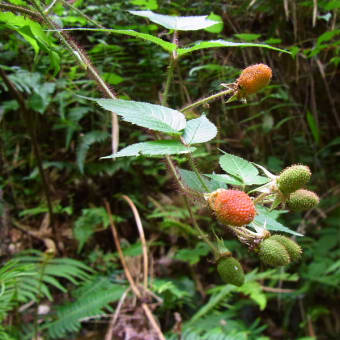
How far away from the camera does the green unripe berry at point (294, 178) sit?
1.45 ft

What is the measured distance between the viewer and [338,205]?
1.90m

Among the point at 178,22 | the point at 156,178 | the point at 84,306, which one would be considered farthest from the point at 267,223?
the point at 156,178

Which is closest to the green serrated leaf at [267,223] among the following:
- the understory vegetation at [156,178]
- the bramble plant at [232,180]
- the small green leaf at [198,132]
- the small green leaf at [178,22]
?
the bramble plant at [232,180]

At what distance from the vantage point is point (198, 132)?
1.63 ft

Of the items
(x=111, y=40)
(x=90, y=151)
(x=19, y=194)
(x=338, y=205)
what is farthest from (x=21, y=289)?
(x=338, y=205)

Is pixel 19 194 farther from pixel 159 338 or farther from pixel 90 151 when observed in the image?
pixel 159 338

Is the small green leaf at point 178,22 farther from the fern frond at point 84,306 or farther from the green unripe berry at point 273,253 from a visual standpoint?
the fern frond at point 84,306

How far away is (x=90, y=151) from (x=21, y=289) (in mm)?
863

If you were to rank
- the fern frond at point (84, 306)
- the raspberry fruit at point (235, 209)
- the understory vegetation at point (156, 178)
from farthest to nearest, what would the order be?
the understory vegetation at point (156, 178)
the fern frond at point (84, 306)
the raspberry fruit at point (235, 209)

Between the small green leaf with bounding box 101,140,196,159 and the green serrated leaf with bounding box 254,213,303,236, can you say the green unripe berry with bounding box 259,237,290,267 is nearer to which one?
the green serrated leaf with bounding box 254,213,303,236

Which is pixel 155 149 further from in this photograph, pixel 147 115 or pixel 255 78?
pixel 255 78

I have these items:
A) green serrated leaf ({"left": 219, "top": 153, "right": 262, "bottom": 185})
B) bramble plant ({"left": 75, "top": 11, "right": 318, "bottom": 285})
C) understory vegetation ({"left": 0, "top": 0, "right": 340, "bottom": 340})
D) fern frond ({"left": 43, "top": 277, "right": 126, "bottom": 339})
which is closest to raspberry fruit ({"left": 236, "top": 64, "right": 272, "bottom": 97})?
bramble plant ({"left": 75, "top": 11, "right": 318, "bottom": 285})

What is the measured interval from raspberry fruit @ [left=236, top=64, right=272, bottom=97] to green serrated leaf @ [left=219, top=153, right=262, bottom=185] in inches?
4.2

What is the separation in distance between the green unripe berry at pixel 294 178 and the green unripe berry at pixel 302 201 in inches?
0.9
